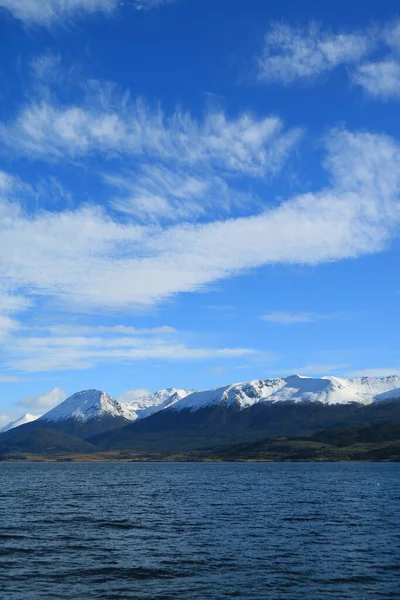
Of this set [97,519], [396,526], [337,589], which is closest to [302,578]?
[337,589]

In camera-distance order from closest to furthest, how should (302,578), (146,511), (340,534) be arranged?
(302,578) < (340,534) < (146,511)

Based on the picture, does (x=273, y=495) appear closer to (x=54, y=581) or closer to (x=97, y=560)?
(x=97, y=560)

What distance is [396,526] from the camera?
97.0 metres

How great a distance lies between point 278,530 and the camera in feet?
302

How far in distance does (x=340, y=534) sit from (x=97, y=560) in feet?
124

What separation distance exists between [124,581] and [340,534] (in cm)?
4080

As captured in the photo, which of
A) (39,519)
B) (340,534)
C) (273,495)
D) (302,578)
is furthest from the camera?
(273,495)

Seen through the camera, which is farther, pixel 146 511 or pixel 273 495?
pixel 273 495

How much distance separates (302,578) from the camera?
5906 centimetres

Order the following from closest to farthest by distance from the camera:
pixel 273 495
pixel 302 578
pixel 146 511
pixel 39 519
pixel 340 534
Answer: pixel 302 578 → pixel 340 534 → pixel 39 519 → pixel 146 511 → pixel 273 495

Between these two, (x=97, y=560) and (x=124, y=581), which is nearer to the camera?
(x=124, y=581)

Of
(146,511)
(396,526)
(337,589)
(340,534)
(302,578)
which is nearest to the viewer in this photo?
(337,589)

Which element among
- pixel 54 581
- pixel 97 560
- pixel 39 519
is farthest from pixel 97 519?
pixel 54 581

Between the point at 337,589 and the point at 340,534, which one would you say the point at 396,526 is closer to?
the point at 340,534
